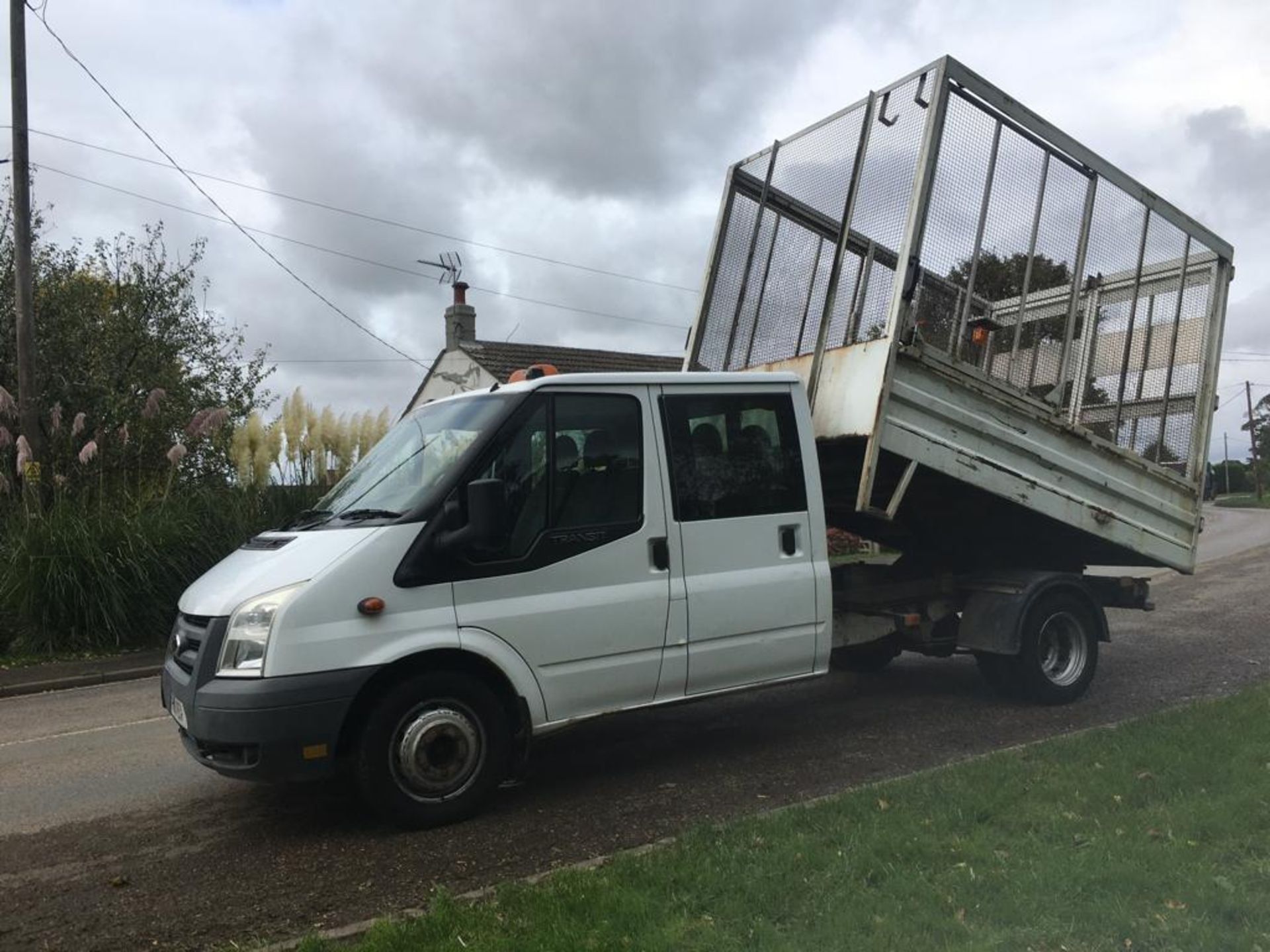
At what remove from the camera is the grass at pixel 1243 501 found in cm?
5741

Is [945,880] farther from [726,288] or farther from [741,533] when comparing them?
[726,288]

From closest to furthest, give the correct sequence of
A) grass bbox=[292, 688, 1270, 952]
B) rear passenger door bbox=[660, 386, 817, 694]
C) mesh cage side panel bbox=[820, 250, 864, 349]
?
grass bbox=[292, 688, 1270, 952], rear passenger door bbox=[660, 386, 817, 694], mesh cage side panel bbox=[820, 250, 864, 349]

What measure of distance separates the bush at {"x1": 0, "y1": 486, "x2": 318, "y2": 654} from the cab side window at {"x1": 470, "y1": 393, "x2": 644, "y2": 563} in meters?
6.51

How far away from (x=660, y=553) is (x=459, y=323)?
18.9 m

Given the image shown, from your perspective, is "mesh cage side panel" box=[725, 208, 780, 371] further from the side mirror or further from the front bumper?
the front bumper

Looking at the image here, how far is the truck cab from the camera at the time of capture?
4.30 meters

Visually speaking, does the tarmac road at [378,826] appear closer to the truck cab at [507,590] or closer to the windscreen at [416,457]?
the truck cab at [507,590]

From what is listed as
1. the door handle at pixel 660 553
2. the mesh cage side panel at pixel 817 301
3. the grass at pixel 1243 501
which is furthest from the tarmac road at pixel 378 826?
the grass at pixel 1243 501

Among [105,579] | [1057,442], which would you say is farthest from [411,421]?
[105,579]

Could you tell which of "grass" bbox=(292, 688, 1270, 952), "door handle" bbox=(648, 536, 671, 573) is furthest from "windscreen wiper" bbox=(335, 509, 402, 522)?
"grass" bbox=(292, 688, 1270, 952)

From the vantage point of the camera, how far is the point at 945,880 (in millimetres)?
3607

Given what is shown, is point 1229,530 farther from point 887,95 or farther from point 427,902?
point 427,902

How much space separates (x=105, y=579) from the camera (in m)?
10.8

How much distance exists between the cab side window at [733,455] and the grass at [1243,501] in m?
59.0
